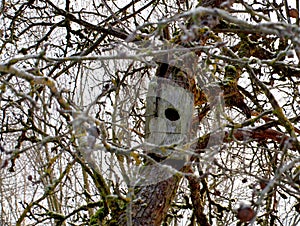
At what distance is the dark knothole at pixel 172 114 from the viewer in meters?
2.48

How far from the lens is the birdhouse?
2.44 metres

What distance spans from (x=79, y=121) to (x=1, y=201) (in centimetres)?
705

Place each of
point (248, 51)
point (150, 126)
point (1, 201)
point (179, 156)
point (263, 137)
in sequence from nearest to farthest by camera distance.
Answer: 1. point (179, 156)
2. point (150, 126)
3. point (263, 137)
4. point (248, 51)
5. point (1, 201)

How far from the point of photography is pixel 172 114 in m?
2.48

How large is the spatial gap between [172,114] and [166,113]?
33 millimetres

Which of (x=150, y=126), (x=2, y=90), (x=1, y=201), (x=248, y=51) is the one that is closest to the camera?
(x=2, y=90)

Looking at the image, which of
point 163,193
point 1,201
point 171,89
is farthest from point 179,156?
point 1,201

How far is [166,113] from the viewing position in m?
2.49

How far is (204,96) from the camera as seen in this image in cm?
285

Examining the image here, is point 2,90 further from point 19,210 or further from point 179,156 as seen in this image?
point 19,210

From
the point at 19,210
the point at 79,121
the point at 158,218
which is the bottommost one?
the point at 79,121

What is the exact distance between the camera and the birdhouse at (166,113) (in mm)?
2439

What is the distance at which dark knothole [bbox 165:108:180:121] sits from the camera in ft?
8.14

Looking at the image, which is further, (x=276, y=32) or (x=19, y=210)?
(x=19, y=210)
